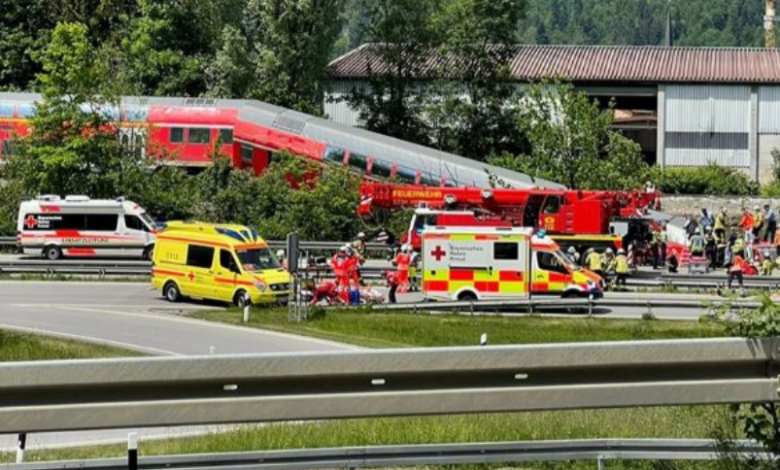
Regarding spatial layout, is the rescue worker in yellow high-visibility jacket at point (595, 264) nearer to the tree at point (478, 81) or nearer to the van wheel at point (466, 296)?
the van wheel at point (466, 296)

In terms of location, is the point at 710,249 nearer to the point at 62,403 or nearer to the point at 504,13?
the point at 504,13

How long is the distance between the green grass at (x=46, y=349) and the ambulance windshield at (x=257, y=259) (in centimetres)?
853

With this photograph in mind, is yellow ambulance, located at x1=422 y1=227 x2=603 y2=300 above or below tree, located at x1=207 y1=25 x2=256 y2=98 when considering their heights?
below

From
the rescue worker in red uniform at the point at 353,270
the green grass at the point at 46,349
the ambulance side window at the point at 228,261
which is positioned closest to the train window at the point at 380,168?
the rescue worker in red uniform at the point at 353,270

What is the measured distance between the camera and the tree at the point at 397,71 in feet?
224

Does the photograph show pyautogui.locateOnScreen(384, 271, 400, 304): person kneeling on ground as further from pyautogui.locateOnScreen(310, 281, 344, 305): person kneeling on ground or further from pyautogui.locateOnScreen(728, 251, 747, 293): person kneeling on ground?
pyautogui.locateOnScreen(728, 251, 747, 293): person kneeling on ground

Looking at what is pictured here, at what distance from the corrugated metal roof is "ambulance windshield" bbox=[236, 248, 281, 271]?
36050mm

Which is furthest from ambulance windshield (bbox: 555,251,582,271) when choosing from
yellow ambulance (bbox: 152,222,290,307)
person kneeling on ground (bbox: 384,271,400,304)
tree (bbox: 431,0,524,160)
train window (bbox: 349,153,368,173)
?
tree (bbox: 431,0,524,160)

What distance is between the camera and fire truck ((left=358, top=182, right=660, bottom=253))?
45.4 meters

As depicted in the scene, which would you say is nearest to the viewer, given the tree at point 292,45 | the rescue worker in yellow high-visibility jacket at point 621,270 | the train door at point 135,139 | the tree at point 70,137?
the rescue worker in yellow high-visibility jacket at point 621,270

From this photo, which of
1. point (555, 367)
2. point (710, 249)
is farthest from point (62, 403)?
point (710, 249)

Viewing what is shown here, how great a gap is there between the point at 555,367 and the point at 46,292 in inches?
1301

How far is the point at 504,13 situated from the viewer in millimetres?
68562

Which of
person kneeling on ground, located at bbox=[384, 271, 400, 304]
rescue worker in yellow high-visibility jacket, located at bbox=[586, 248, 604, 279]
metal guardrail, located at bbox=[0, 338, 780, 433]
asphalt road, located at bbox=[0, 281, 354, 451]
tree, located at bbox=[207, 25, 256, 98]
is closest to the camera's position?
metal guardrail, located at bbox=[0, 338, 780, 433]
